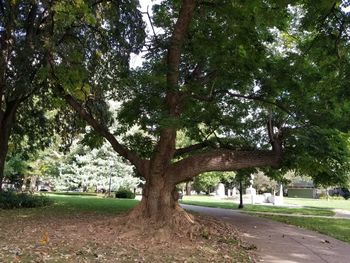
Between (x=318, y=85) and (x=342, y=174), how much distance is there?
3.00 metres

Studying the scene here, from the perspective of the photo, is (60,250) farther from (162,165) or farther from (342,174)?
(342,174)

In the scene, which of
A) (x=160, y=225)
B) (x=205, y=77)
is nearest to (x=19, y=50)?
(x=205, y=77)

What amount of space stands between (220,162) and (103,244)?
4362 mm

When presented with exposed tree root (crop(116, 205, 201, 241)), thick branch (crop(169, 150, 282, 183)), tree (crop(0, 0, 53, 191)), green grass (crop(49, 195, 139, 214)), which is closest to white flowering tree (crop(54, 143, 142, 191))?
green grass (crop(49, 195, 139, 214))

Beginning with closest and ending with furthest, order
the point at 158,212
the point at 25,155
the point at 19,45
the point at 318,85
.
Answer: the point at 158,212, the point at 318,85, the point at 19,45, the point at 25,155

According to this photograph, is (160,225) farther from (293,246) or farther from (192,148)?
(192,148)

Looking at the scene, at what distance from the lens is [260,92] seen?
50.5 ft

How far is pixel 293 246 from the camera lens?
40.6ft

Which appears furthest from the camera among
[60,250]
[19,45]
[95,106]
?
[95,106]

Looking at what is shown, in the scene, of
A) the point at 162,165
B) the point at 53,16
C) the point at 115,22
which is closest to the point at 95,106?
the point at 115,22

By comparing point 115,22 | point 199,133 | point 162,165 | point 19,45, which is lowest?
point 162,165

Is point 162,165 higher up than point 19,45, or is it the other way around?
point 19,45

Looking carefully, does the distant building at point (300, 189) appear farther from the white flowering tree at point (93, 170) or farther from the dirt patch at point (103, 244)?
the dirt patch at point (103, 244)

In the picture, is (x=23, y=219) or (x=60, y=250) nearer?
(x=60, y=250)
